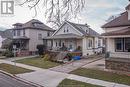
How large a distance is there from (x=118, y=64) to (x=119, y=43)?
4935 millimetres

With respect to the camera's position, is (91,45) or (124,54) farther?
(91,45)

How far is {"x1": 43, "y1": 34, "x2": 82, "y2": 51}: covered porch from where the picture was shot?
3360 centimetres

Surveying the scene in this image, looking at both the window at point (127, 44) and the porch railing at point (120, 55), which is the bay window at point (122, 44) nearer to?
the window at point (127, 44)

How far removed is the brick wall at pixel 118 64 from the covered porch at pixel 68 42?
13.8 meters

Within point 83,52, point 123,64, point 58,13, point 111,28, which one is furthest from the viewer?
point 83,52

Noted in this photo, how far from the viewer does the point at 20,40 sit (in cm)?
4088

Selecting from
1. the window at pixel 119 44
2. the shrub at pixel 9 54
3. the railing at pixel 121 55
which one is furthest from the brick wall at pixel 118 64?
the shrub at pixel 9 54

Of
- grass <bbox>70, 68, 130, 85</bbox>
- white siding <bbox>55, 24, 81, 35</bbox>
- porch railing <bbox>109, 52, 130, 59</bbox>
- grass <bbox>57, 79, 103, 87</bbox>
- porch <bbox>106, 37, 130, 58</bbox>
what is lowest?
grass <bbox>57, 79, 103, 87</bbox>

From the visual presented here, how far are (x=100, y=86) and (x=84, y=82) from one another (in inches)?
67.3

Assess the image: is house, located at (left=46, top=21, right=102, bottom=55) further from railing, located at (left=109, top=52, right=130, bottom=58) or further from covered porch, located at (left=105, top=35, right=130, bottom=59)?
railing, located at (left=109, top=52, right=130, bottom=58)

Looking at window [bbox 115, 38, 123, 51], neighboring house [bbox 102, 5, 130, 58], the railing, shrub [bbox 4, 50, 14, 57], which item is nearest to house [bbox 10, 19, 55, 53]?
shrub [bbox 4, 50, 14, 57]

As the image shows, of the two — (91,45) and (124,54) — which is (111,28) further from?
(91,45)

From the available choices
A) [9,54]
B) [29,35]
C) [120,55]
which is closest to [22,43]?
[29,35]

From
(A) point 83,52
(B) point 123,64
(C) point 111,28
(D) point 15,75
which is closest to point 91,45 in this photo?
(A) point 83,52
